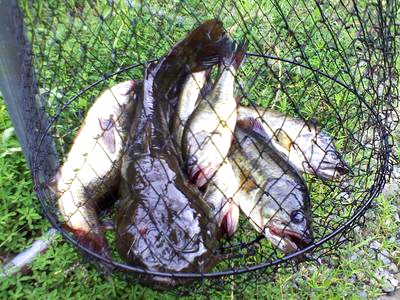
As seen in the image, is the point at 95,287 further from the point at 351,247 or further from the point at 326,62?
the point at 326,62

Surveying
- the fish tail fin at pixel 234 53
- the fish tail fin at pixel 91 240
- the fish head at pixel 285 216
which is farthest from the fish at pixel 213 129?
the fish tail fin at pixel 91 240

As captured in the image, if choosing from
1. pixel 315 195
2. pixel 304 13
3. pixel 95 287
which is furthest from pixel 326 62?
pixel 95 287

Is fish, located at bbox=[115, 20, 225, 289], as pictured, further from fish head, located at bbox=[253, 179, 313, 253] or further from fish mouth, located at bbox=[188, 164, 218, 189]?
fish head, located at bbox=[253, 179, 313, 253]

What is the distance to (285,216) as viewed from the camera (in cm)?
199

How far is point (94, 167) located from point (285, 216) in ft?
2.46

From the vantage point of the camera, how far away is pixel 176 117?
230 centimetres

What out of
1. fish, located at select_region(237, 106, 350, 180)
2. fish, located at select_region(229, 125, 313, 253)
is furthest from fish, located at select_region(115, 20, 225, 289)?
fish, located at select_region(237, 106, 350, 180)

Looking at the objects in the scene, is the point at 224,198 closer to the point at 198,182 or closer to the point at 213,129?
the point at 198,182

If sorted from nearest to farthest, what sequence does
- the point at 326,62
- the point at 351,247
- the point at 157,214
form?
the point at 157,214 < the point at 351,247 < the point at 326,62

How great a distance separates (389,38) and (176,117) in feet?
2.85

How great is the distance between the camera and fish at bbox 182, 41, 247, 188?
2.13m

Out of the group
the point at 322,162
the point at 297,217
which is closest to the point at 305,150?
the point at 322,162

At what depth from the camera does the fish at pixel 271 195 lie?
1.93 meters

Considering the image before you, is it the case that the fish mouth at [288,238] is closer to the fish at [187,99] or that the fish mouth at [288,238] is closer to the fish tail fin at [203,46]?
the fish at [187,99]
